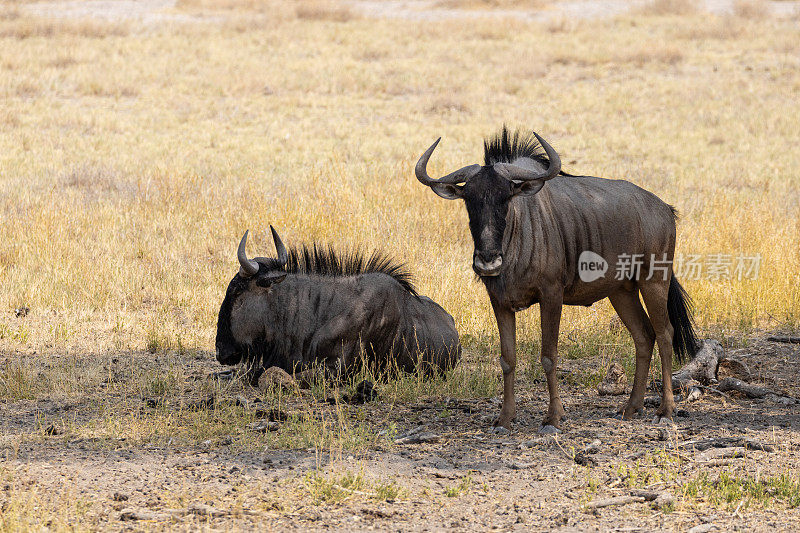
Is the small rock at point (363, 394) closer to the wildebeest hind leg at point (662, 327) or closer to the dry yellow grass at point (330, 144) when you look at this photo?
the dry yellow grass at point (330, 144)

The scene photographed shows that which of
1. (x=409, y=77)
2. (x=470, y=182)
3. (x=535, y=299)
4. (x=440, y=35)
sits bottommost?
(x=535, y=299)

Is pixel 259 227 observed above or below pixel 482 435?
above

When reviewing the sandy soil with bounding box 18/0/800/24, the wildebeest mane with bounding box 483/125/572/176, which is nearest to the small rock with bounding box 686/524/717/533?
the wildebeest mane with bounding box 483/125/572/176

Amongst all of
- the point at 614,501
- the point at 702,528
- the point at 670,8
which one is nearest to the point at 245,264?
the point at 614,501

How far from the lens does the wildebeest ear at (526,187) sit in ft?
19.2

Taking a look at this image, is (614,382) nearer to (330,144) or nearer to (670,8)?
(330,144)

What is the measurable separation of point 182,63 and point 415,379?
19390 millimetres

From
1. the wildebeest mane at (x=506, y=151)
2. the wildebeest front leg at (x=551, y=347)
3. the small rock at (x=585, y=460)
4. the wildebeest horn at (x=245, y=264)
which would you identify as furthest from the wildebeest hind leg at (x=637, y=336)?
the wildebeest horn at (x=245, y=264)

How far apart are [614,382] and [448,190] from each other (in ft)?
8.44

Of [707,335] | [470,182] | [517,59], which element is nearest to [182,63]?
[517,59]

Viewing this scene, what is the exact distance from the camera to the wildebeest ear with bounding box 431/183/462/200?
5.96m

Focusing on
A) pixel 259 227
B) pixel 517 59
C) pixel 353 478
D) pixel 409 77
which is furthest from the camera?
pixel 517 59

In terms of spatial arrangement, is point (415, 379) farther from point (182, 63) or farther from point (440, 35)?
point (440, 35)

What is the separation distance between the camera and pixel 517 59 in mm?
26281
